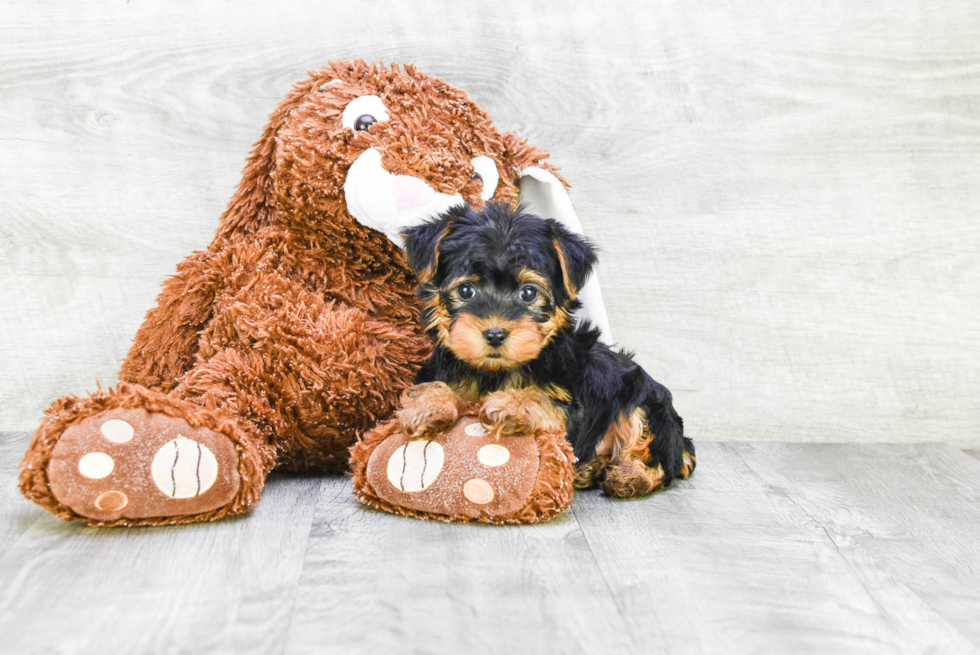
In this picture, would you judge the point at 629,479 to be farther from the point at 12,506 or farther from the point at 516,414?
the point at 12,506

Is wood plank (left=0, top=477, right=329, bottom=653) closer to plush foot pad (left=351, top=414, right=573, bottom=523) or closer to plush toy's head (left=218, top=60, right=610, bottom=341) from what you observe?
plush foot pad (left=351, top=414, right=573, bottom=523)

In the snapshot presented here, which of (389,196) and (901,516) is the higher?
(389,196)

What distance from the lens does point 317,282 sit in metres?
2.25

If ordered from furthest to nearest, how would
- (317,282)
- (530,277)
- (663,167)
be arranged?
(663,167), (317,282), (530,277)

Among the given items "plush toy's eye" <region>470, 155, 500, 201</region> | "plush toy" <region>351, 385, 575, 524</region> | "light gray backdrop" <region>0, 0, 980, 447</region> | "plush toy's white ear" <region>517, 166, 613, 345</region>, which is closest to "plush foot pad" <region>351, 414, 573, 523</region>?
"plush toy" <region>351, 385, 575, 524</region>

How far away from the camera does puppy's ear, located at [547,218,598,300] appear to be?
75.9 inches

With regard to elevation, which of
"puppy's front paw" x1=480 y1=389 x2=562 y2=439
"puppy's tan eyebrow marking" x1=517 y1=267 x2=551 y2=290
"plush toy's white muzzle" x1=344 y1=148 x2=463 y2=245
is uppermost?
"plush toy's white muzzle" x1=344 y1=148 x2=463 y2=245

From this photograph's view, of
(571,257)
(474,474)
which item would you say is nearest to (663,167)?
(571,257)

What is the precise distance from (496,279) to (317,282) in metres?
0.58

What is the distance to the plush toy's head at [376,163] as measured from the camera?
2.11 m

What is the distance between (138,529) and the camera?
183 centimetres

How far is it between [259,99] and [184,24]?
31 cm

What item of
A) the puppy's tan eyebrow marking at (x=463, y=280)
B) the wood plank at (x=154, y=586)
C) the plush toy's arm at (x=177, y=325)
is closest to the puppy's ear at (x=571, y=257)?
the puppy's tan eyebrow marking at (x=463, y=280)

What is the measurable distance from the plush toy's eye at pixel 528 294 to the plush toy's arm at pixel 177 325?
84cm
